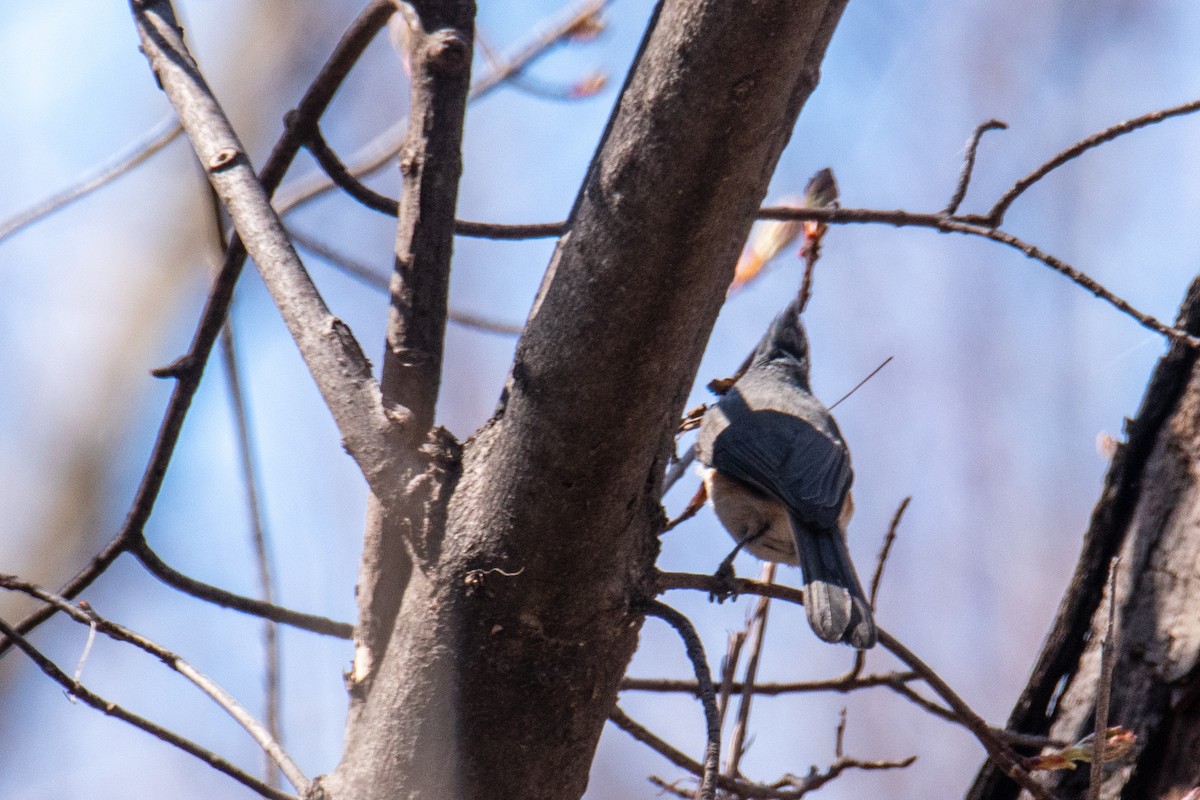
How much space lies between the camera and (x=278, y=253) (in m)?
1.14

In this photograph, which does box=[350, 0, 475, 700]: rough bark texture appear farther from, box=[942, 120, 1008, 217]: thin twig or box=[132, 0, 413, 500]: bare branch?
box=[942, 120, 1008, 217]: thin twig

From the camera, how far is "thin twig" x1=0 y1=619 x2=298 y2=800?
1138mm

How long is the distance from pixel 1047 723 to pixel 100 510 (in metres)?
2.39

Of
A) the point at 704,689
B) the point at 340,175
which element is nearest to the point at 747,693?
the point at 704,689

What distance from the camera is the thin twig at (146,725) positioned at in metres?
1.14

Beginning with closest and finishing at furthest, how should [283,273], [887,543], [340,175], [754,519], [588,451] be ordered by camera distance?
[588,451] < [283,273] < [340,175] < [887,543] < [754,519]

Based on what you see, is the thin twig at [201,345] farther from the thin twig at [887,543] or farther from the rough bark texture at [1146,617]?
the rough bark texture at [1146,617]

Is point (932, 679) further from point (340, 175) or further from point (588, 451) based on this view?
point (340, 175)

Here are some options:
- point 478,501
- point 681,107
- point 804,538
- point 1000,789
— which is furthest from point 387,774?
point 804,538

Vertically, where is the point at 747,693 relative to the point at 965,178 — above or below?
below

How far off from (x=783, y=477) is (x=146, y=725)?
61.6 inches

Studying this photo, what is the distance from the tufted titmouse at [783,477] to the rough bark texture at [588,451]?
89 centimetres

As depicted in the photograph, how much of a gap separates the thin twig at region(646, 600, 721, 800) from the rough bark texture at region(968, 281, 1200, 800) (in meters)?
0.98

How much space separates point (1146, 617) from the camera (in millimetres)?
1711
